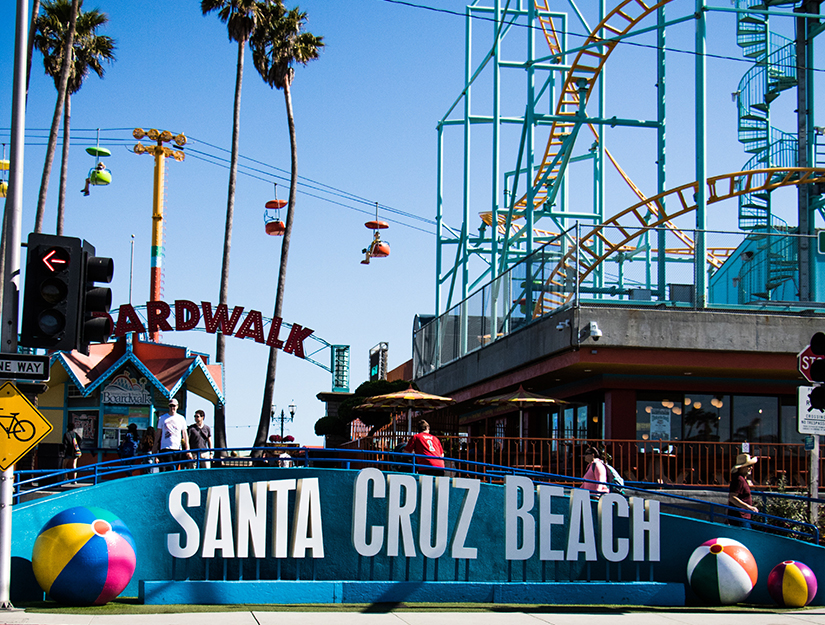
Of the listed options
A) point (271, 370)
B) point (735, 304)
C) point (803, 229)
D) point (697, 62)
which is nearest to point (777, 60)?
point (803, 229)

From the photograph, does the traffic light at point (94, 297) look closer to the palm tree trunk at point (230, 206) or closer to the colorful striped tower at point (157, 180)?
the palm tree trunk at point (230, 206)

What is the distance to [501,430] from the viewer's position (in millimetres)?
28312

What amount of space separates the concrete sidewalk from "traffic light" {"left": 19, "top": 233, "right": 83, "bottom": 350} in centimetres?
285

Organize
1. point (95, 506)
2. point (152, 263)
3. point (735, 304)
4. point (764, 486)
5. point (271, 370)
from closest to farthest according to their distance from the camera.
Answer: point (95, 506) → point (764, 486) → point (735, 304) → point (271, 370) → point (152, 263)

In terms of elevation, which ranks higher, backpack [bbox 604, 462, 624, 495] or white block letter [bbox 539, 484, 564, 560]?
backpack [bbox 604, 462, 624, 495]

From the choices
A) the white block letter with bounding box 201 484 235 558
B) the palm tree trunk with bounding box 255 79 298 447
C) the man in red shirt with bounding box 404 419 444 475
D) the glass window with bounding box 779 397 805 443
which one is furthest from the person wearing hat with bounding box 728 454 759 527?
the palm tree trunk with bounding box 255 79 298 447

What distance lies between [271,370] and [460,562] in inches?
795

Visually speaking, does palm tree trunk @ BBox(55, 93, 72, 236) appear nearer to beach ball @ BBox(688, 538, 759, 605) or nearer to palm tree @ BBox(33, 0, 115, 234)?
palm tree @ BBox(33, 0, 115, 234)

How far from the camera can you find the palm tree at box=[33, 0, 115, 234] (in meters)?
29.8

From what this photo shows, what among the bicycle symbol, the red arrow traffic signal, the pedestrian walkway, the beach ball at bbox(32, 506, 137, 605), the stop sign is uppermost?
the red arrow traffic signal

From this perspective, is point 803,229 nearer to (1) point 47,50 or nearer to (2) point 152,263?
(1) point 47,50

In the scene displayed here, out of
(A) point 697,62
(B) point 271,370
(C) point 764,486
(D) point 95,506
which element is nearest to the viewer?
(D) point 95,506

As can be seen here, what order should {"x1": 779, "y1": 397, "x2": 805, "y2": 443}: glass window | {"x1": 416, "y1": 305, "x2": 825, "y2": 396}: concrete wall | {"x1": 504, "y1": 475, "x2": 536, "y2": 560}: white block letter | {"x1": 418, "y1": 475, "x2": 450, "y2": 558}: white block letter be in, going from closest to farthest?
{"x1": 418, "y1": 475, "x2": 450, "y2": 558}: white block letter → {"x1": 504, "y1": 475, "x2": 536, "y2": 560}: white block letter → {"x1": 416, "y1": 305, "x2": 825, "y2": 396}: concrete wall → {"x1": 779, "y1": 397, "x2": 805, "y2": 443}: glass window

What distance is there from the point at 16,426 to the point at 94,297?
1.63 meters
